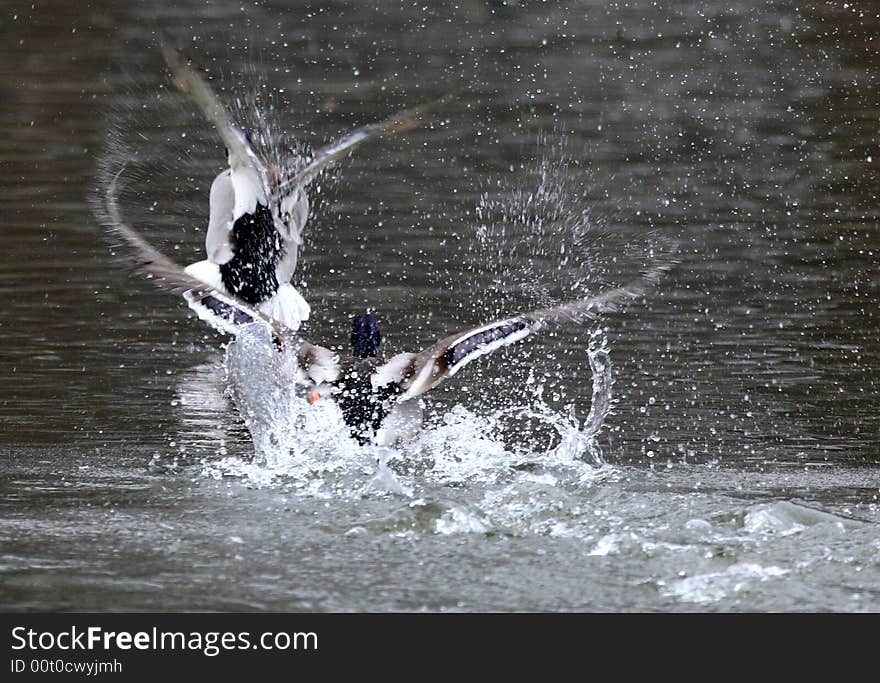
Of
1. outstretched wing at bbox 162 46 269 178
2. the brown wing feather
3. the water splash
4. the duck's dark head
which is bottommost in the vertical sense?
the water splash

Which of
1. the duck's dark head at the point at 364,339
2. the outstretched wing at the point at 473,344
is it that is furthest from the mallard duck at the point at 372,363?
the duck's dark head at the point at 364,339

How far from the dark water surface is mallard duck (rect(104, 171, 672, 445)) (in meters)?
0.20

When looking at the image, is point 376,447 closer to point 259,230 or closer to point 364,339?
point 364,339

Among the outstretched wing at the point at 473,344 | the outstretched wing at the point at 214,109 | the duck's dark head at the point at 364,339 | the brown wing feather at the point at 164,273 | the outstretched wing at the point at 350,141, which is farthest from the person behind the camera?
the outstretched wing at the point at 350,141

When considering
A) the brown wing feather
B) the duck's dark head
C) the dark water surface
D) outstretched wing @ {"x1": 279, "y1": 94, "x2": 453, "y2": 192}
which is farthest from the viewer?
outstretched wing @ {"x1": 279, "y1": 94, "x2": 453, "y2": 192}

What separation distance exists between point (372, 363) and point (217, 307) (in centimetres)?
65

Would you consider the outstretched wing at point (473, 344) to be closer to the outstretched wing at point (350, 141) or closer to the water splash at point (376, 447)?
the water splash at point (376, 447)

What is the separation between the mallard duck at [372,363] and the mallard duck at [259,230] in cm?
67

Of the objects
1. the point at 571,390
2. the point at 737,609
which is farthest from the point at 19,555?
the point at 571,390

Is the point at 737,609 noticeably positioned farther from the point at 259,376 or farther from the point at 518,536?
the point at 259,376

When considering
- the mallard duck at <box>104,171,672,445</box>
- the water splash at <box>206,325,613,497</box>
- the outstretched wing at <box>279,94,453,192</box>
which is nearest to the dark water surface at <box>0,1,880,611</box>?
the water splash at <box>206,325,613,497</box>

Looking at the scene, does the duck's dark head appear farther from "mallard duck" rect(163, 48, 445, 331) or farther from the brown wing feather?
"mallard duck" rect(163, 48, 445, 331)

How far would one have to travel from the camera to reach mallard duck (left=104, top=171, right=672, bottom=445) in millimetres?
6422

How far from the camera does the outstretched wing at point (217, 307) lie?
6.32 meters
